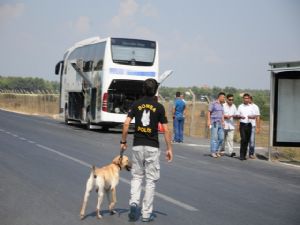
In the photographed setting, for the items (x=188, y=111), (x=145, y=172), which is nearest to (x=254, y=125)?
(x=145, y=172)

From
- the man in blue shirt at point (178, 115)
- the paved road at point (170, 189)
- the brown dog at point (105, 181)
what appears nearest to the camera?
the brown dog at point (105, 181)

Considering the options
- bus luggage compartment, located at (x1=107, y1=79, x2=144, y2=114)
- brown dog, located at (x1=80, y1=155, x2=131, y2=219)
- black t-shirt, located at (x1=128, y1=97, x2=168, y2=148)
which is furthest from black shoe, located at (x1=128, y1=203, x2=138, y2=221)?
bus luggage compartment, located at (x1=107, y1=79, x2=144, y2=114)

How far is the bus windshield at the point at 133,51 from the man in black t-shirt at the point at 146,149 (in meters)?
20.5

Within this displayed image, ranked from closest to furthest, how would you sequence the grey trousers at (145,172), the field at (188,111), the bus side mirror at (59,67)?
the grey trousers at (145,172) → the field at (188,111) → the bus side mirror at (59,67)

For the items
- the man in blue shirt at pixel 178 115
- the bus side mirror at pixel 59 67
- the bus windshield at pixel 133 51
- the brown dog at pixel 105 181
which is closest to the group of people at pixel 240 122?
the man in blue shirt at pixel 178 115

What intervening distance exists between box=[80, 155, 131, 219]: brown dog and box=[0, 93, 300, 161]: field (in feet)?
44.2

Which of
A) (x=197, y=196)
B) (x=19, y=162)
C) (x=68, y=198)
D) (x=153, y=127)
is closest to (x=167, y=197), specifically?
(x=197, y=196)

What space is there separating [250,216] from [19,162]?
7618 mm

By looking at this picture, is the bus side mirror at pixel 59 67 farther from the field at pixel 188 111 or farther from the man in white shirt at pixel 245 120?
the man in white shirt at pixel 245 120

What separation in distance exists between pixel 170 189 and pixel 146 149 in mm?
3433

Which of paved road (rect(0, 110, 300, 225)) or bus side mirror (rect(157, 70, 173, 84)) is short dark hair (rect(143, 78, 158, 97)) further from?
bus side mirror (rect(157, 70, 173, 84))

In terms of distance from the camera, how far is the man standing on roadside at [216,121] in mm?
20031

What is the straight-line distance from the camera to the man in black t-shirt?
8711 mm

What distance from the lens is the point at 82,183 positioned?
1220 centimetres
